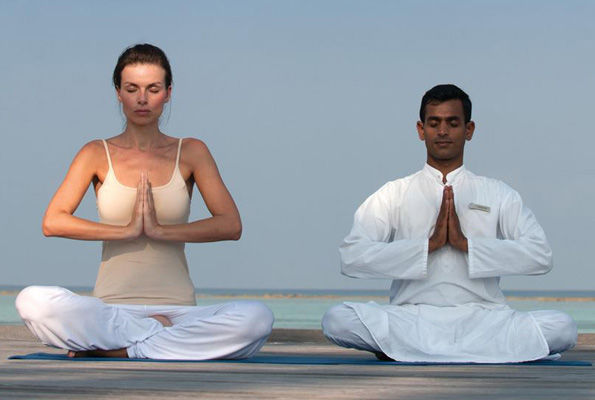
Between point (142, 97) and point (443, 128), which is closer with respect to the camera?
point (142, 97)

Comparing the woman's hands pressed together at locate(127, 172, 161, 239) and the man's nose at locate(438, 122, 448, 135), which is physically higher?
the man's nose at locate(438, 122, 448, 135)

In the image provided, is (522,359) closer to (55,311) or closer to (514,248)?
(514,248)

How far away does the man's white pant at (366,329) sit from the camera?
424 cm

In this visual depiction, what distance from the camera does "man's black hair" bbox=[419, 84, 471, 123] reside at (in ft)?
14.5

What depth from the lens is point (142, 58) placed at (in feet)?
14.0

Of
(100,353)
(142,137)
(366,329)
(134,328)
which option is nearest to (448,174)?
(366,329)

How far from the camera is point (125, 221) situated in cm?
419

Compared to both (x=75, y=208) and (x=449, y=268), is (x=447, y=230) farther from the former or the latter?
(x=75, y=208)

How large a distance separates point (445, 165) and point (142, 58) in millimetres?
1235

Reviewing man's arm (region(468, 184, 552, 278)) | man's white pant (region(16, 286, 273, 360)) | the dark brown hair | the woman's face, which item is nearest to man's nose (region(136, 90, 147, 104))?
the woman's face

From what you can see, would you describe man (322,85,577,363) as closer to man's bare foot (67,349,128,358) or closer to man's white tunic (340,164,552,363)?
man's white tunic (340,164,552,363)

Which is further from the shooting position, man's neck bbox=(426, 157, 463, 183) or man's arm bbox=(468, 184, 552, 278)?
man's neck bbox=(426, 157, 463, 183)

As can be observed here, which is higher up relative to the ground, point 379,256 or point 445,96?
point 445,96

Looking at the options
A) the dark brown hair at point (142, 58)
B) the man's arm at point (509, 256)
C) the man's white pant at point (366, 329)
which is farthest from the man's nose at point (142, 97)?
the man's arm at point (509, 256)
